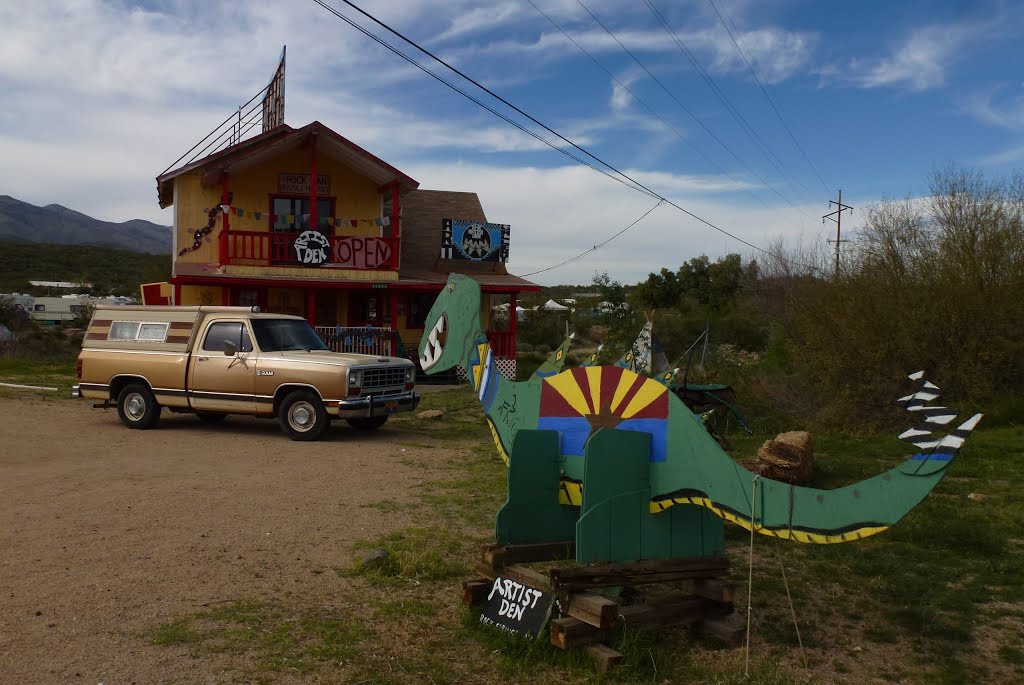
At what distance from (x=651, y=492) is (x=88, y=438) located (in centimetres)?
984

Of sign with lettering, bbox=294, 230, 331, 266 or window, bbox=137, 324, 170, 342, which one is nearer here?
window, bbox=137, 324, 170, 342

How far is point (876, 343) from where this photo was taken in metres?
15.0

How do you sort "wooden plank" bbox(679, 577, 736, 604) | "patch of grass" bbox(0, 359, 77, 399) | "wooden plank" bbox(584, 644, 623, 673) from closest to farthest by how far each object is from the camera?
"wooden plank" bbox(584, 644, 623, 673), "wooden plank" bbox(679, 577, 736, 604), "patch of grass" bbox(0, 359, 77, 399)

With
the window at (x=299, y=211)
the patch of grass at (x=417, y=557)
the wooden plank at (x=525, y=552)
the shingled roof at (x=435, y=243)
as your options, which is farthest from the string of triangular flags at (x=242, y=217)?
the wooden plank at (x=525, y=552)

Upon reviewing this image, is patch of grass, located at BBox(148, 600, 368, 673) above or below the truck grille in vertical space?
below

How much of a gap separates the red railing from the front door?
7246 mm

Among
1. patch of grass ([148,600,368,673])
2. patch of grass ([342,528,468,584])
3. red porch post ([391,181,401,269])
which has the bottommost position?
patch of grass ([148,600,368,673])

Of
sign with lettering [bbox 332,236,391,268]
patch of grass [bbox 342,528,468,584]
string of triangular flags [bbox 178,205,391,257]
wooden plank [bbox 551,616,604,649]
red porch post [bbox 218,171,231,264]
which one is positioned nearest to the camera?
wooden plank [bbox 551,616,604,649]

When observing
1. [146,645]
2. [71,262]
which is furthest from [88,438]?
[71,262]

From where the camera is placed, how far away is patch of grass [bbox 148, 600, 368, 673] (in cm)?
453

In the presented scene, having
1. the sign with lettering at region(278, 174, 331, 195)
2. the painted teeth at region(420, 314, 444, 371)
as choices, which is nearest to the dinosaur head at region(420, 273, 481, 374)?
the painted teeth at region(420, 314, 444, 371)

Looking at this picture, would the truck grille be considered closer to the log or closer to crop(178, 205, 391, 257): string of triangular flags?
the log

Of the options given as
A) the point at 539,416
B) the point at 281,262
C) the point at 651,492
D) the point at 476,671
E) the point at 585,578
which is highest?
the point at 281,262

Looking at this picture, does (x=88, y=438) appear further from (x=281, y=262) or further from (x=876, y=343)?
(x=876, y=343)
